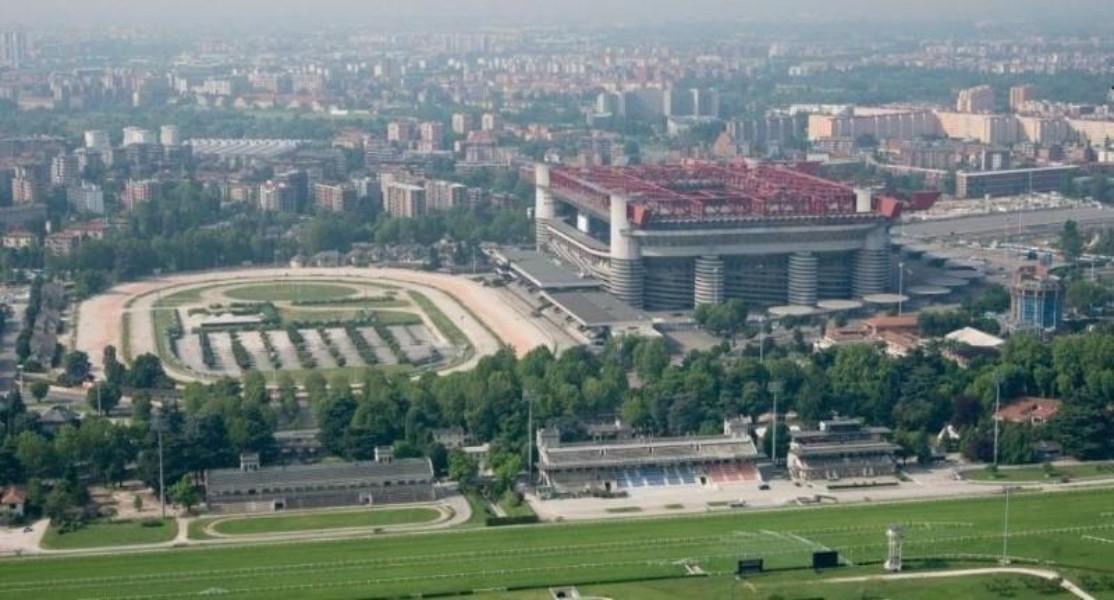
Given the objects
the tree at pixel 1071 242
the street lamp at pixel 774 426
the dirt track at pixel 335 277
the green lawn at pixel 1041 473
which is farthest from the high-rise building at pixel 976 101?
the green lawn at pixel 1041 473

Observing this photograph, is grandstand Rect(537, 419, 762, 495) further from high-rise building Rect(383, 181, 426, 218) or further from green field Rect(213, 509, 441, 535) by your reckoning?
high-rise building Rect(383, 181, 426, 218)

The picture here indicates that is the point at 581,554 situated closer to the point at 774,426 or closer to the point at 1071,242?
the point at 774,426

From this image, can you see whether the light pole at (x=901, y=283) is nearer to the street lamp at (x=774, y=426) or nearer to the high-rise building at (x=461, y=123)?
the street lamp at (x=774, y=426)

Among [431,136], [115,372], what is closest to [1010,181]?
[431,136]

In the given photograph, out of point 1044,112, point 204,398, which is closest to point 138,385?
point 204,398

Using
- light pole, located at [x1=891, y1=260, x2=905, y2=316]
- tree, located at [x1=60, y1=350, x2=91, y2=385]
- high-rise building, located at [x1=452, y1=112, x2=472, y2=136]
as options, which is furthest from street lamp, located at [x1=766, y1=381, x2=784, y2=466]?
high-rise building, located at [x1=452, y1=112, x2=472, y2=136]

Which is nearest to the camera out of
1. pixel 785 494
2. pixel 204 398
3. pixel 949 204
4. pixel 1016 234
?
pixel 785 494

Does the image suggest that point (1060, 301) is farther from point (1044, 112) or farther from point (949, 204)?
point (1044, 112)
